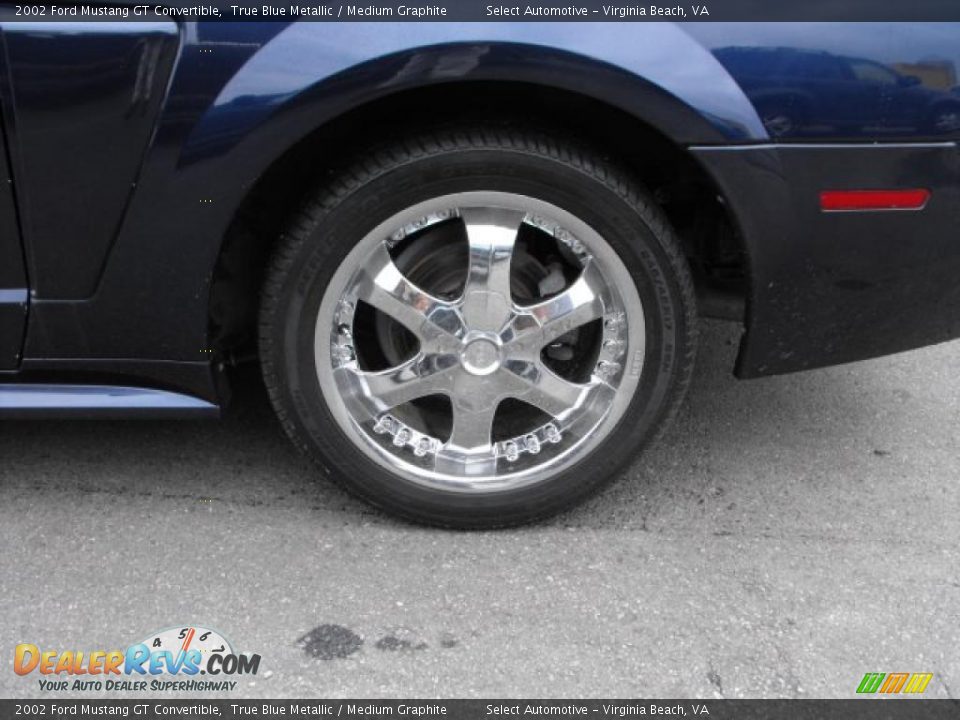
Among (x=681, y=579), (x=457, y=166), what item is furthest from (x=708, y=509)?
(x=457, y=166)

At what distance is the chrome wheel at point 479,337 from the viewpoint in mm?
2170

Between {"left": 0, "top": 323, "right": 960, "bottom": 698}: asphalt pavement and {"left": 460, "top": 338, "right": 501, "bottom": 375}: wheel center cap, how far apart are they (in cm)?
44

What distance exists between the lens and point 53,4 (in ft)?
6.10

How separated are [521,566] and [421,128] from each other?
106 centimetres

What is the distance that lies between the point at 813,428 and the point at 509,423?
101cm

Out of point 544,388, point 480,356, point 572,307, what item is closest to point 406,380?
point 480,356

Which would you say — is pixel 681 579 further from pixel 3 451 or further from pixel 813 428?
pixel 3 451

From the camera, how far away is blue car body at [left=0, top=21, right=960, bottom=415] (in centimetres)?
190

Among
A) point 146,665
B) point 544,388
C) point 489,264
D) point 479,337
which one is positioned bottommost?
point 146,665

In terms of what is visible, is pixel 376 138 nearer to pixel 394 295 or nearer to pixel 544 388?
pixel 394 295

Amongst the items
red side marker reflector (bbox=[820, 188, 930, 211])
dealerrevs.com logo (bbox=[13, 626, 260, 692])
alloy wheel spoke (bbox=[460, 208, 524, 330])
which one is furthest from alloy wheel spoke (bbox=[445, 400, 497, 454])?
red side marker reflector (bbox=[820, 188, 930, 211])
